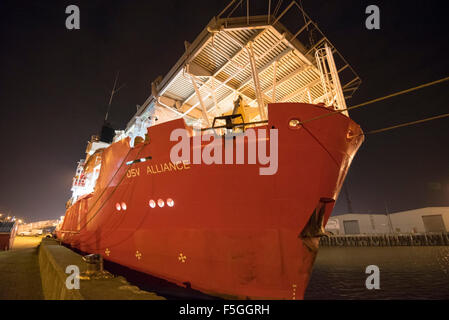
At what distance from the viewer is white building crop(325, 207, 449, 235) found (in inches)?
1706

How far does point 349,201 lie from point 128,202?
8962 centimetres

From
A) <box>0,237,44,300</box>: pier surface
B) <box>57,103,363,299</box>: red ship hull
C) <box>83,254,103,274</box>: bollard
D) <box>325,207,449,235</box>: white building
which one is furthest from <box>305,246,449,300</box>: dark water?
<box>325,207,449,235</box>: white building

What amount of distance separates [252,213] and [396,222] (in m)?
62.2

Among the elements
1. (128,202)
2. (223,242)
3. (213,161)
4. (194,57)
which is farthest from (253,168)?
(194,57)

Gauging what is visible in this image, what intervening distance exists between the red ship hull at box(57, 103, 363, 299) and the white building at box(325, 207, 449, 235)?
52283 mm

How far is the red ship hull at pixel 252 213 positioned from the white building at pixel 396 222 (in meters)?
52.3

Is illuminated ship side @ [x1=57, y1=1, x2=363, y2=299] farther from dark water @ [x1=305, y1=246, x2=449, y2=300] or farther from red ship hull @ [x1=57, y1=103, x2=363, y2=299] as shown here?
dark water @ [x1=305, y1=246, x2=449, y2=300]

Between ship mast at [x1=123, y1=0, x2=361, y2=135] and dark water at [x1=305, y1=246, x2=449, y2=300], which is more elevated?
ship mast at [x1=123, y1=0, x2=361, y2=135]

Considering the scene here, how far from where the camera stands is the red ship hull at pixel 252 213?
182 inches

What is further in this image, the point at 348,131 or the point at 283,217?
the point at 348,131

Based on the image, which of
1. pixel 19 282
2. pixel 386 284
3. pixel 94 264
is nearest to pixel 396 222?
pixel 386 284

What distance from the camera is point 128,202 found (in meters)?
6.67

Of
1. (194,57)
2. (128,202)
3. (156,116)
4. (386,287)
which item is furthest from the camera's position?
(386,287)
